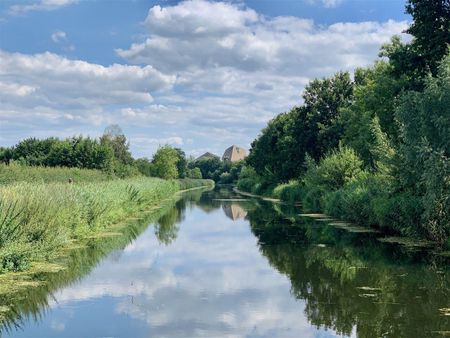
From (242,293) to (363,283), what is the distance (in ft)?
10.9

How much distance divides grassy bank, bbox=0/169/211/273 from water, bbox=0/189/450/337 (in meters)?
1.07

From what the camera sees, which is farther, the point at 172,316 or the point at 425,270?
the point at 425,270

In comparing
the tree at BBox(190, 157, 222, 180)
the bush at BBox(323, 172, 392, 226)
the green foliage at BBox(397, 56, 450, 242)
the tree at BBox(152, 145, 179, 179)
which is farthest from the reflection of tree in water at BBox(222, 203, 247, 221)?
the tree at BBox(190, 157, 222, 180)

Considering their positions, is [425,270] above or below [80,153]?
below

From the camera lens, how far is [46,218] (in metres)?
17.3

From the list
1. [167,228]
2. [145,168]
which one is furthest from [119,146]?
[167,228]

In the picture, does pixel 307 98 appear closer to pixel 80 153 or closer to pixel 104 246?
pixel 80 153

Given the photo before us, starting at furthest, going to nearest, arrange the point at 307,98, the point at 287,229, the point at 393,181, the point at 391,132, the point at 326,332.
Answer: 1. the point at 307,98
2. the point at 391,132
3. the point at 287,229
4. the point at 393,181
5. the point at 326,332

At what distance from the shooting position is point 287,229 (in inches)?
1103

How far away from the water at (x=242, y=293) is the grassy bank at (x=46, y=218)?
1075mm

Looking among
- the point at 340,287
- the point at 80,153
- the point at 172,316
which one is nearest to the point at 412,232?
the point at 340,287

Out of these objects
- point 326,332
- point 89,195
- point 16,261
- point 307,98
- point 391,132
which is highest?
point 307,98

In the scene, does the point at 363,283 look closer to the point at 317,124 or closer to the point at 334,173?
the point at 334,173

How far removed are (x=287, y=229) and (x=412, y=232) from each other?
7847 millimetres
